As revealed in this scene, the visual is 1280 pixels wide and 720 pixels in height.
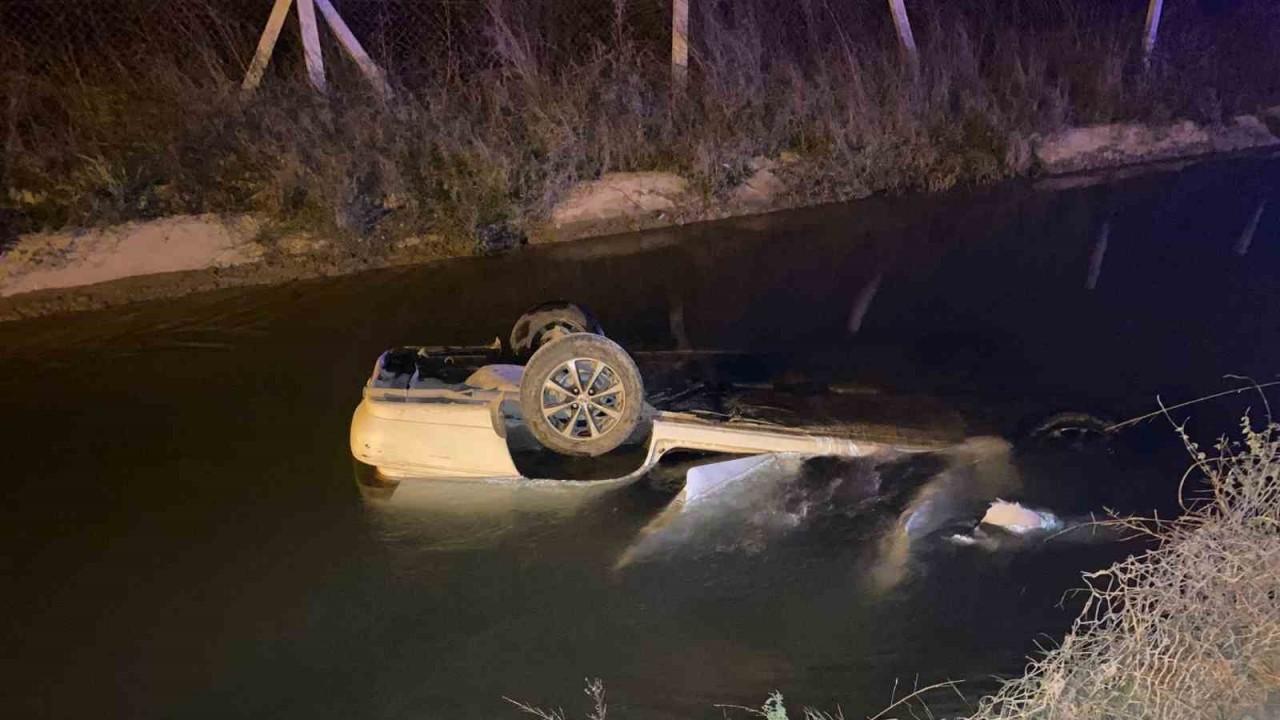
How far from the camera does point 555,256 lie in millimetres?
8922

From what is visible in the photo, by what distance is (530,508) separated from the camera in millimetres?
4691

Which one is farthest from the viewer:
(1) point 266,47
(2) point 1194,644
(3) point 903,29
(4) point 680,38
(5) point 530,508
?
(3) point 903,29

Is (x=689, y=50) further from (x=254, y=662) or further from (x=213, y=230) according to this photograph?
(x=254, y=662)

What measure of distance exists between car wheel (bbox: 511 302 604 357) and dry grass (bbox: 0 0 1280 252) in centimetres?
383

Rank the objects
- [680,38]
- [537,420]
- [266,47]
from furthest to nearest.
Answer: [680,38] < [266,47] < [537,420]

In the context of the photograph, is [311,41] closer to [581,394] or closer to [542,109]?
[542,109]

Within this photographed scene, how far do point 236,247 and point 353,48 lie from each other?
2685mm

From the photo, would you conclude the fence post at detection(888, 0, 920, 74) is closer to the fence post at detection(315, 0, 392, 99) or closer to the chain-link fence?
the chain-link fence

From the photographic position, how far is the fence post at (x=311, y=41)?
9.72 meters

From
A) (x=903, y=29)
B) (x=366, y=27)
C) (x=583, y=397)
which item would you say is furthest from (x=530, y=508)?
(x=903, y=29)

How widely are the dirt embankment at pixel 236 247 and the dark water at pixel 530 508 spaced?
41 cm

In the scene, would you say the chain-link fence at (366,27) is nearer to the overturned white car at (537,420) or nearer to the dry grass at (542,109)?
the dry grass at (542,109)

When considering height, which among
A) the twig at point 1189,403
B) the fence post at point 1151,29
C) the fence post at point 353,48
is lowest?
the twig at point 1189,403

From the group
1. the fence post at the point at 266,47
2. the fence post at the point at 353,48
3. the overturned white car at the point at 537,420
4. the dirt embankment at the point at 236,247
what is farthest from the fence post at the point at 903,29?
the overturned white car at the point at 537,420
